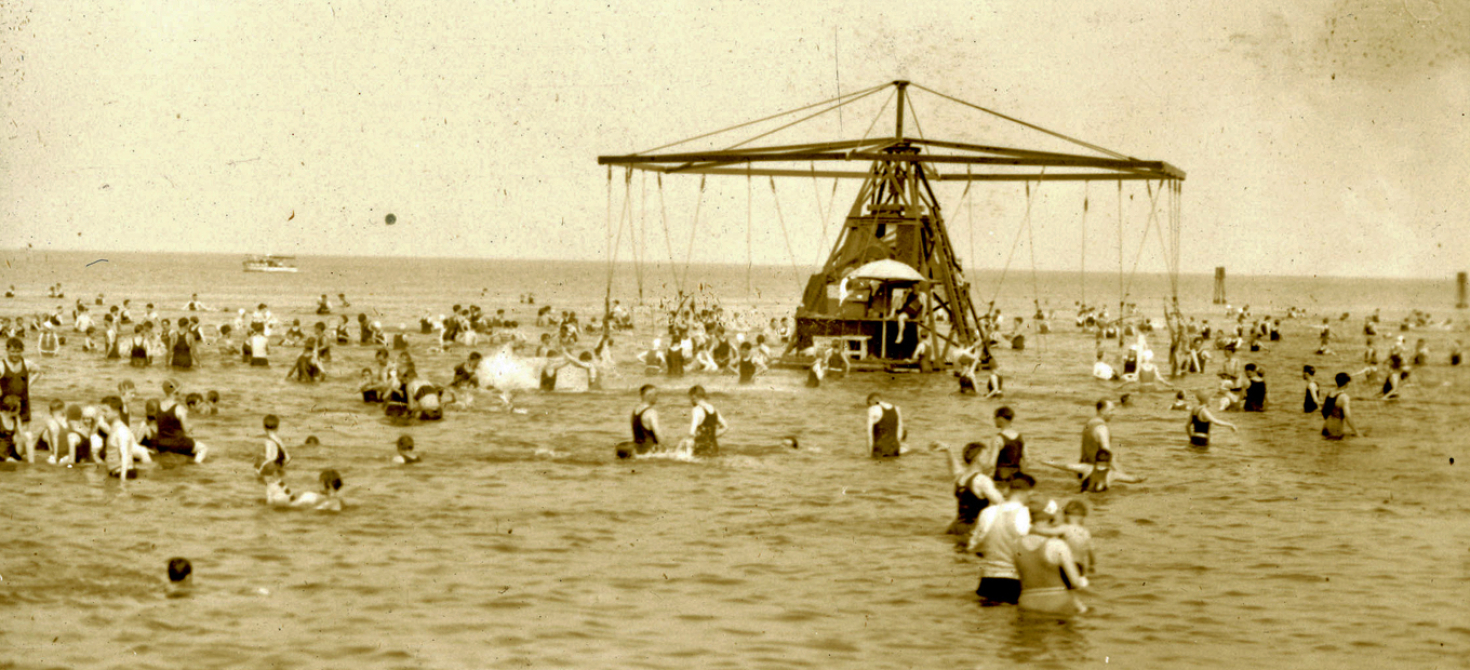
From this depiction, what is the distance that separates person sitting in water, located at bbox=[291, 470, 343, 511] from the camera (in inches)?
716

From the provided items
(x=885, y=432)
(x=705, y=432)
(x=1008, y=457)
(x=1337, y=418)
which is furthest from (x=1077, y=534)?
(x=1337, y=418)

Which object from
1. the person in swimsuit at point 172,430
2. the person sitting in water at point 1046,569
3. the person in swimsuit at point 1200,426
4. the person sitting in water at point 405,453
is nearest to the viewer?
the person sitting in water at point 1046,569

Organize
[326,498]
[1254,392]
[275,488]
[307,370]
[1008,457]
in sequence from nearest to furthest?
[1008,457] < [326,498] < [275,488] < [1254,392] < [307,370]

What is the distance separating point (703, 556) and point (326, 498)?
18.3ft

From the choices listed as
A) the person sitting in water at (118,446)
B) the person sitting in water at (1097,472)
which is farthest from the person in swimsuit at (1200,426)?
the person sitting in water at (118,446)

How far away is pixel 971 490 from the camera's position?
1639 centimetres

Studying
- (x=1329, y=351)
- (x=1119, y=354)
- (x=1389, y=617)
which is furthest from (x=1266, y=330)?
(x=1389, y=617)

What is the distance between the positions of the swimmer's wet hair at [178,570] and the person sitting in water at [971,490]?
8313mm

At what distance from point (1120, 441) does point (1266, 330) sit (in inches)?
1793

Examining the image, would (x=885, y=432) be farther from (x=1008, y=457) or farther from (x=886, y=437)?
(x=1008, y=457)

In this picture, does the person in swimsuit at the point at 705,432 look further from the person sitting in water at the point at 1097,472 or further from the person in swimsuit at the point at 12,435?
the person in swimsuit at the point at 12,435

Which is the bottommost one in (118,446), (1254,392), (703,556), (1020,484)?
(703,556)

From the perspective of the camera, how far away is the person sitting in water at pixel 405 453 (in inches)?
864

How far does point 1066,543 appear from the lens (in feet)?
41.8
